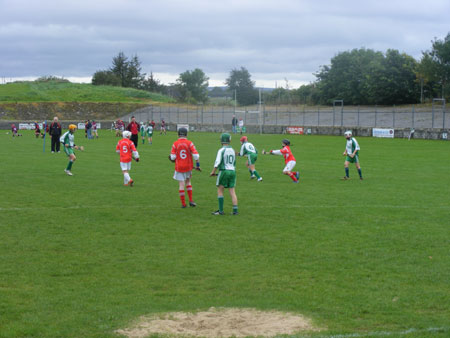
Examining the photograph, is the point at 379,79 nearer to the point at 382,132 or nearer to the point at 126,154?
the point at 382,132

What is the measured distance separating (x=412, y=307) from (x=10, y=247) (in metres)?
7.22

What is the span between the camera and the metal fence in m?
61.1

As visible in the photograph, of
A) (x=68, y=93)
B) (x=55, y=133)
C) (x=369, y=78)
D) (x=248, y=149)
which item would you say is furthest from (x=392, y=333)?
(x=68, y=93)

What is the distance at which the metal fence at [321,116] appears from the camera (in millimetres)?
61125

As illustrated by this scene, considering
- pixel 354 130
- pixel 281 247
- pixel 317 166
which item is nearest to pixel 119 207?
pixel 281 247

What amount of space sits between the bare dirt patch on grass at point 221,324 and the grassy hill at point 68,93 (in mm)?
101018

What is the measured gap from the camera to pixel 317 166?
28.1 meters

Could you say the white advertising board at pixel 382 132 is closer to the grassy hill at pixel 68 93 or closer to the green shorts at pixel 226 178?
the green shorts at pixel 226 178

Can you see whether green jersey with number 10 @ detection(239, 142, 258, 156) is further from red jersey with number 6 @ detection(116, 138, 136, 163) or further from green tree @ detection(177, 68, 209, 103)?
green tree @ detection(177, 68, 209, 103)

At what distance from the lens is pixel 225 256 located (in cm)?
1019

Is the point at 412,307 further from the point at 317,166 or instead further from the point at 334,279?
the point at 317,166

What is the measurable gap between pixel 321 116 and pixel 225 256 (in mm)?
66543

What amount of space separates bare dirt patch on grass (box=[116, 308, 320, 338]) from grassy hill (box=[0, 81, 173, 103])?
101018mm

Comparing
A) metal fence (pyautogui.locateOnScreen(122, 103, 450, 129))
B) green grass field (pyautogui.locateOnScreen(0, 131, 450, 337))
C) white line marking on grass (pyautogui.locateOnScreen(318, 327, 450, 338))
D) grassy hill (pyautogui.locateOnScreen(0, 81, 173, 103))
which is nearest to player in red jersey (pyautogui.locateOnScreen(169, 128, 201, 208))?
green grass field (pyautogui.locateOnScreen(0, 131, 450, 337))
